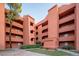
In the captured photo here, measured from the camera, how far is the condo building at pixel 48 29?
3865mm

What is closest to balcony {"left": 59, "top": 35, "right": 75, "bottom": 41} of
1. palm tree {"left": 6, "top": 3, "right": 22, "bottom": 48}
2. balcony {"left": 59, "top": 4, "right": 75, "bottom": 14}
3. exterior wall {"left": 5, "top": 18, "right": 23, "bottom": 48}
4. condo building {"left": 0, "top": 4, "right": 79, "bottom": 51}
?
condo building {"left": 0, "top": 4, "right": 79, "bottom": 51}

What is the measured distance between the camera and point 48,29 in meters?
4.05

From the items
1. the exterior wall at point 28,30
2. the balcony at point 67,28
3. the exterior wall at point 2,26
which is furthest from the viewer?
the exterior wall at point 28,30

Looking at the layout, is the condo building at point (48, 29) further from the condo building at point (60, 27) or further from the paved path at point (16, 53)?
the paved path at point (16, 53)

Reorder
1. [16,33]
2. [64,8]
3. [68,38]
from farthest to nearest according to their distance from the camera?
[16,33], [64,8], [68,38]

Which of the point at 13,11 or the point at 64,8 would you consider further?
the point at 13,11

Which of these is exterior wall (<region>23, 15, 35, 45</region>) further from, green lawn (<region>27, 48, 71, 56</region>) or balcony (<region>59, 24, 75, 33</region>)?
balcony (<region>59, 24, 75, 33</region>)

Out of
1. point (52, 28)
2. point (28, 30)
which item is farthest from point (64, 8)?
point (28, 30)

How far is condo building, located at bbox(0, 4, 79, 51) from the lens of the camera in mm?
3865

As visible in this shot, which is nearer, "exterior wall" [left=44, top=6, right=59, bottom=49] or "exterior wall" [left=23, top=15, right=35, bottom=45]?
"exterior wall" [left=44, top=6, right=59, bottom=49]

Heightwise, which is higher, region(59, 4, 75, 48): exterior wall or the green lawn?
region(59, 4, 75, 48): exterior wall

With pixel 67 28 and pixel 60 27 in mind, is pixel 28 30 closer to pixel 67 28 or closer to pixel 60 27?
pixel 60 27

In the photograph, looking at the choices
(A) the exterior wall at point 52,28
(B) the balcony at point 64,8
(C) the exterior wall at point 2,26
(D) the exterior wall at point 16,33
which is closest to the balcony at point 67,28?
(A) the exterior wall at point 52,28

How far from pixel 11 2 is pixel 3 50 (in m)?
1.15
